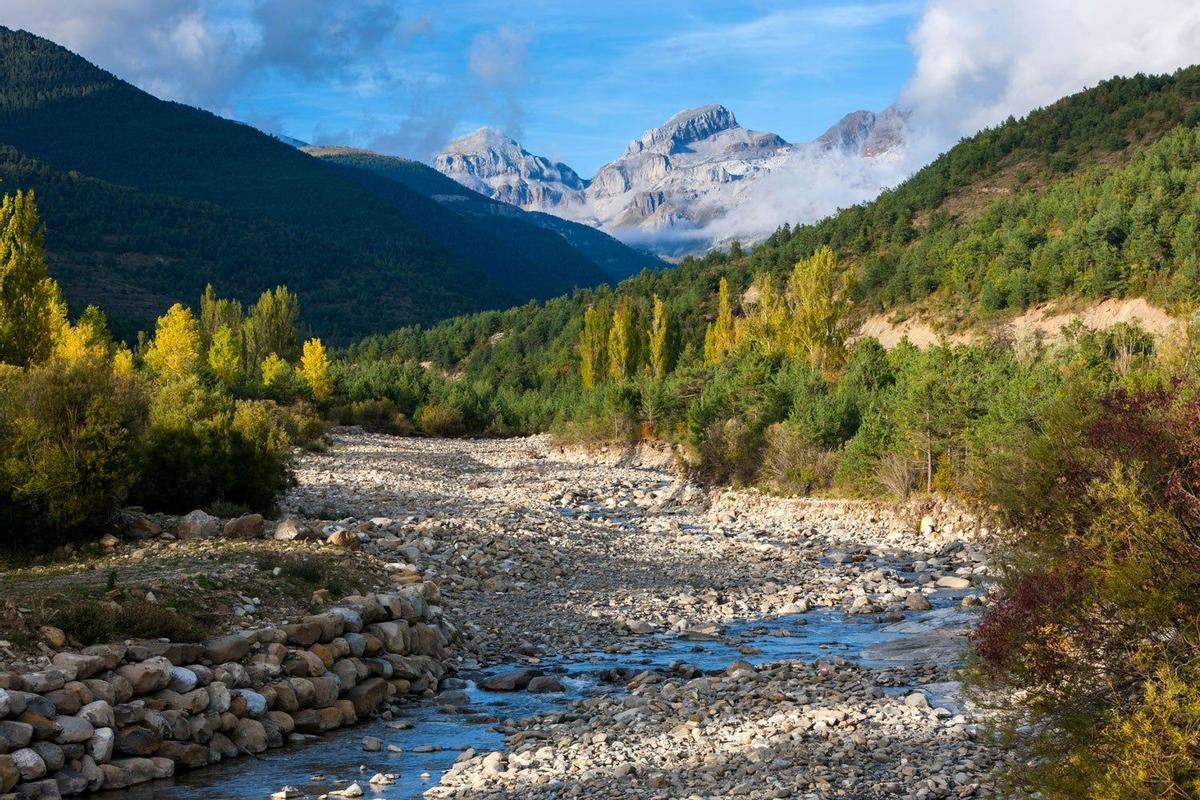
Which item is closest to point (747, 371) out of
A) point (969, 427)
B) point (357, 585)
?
point (969, 427)

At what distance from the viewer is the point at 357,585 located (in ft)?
49.9

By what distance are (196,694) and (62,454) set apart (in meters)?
8.37

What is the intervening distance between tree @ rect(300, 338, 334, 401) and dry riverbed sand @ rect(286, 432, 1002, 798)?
37.1 metres

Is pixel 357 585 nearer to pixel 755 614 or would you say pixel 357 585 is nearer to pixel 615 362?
pixel 755 614

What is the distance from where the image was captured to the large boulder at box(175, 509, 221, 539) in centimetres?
1750

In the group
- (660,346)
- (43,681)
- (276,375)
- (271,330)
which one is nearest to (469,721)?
(43,681)

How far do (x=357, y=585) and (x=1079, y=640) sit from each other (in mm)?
11223

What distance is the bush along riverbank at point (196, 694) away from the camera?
9.08 metres

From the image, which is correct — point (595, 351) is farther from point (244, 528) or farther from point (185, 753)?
point (185, 753)

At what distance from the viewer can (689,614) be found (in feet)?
58.3

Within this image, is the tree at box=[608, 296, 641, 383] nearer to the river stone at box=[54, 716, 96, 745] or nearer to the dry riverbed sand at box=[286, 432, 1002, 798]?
the dry riverbed sand at box=[286, 432, 1002, 798]

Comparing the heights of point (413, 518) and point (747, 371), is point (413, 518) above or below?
below

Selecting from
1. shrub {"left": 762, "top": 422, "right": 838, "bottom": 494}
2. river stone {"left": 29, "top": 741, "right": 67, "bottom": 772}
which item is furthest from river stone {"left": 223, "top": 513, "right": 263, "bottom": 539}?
shrub {"left": 762, "top": 422, "right": 838, "bottom": 494}

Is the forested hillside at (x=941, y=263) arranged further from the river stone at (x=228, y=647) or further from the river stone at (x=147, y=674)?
the river stone at (x=147, y=674)
